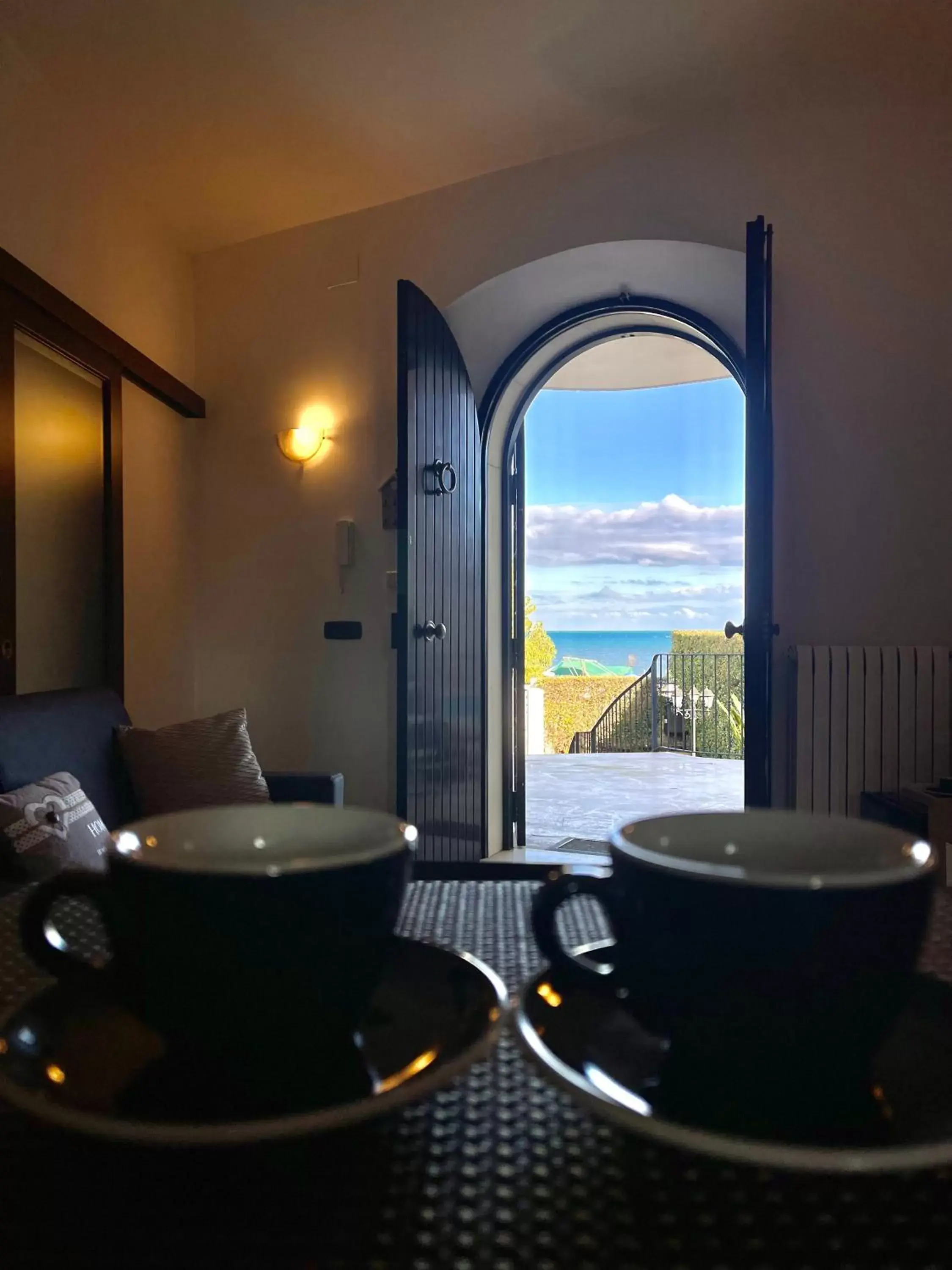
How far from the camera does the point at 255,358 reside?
160 inches

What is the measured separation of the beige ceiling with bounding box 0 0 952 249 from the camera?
264 cm

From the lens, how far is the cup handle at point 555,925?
1.32 feet

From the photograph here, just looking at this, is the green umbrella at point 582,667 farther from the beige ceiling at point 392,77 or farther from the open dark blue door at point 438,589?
the beige ceiling at point 392,77

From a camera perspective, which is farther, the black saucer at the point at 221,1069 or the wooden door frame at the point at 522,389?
the wooden door frame at the point at 522,389

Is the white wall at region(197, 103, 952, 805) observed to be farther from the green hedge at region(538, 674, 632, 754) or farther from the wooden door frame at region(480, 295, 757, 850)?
the green hedge at region(538, 674, 632, 754)

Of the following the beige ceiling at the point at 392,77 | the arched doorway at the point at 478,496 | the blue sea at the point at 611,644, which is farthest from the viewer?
the blue sea at the point at 611,644

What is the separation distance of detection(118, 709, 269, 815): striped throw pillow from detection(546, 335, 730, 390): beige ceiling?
3704mm

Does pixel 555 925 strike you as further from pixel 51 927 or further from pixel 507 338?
pixel 507 338

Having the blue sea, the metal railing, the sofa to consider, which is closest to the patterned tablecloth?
the sofa

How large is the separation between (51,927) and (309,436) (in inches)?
144

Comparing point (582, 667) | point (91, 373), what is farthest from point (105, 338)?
point (582, 667)

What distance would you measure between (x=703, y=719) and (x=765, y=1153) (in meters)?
8.37

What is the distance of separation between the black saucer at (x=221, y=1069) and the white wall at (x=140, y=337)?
2969 millimetres

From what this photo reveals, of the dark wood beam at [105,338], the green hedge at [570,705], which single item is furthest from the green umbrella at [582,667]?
the dark wood beam at [105,338]
